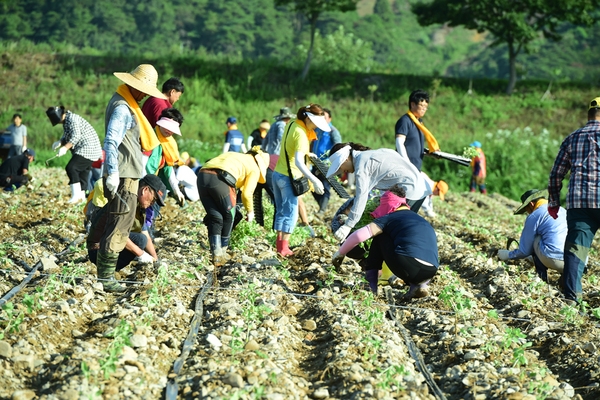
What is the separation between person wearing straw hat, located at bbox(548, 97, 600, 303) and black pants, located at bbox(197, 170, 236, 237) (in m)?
3.15

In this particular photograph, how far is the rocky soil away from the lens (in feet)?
14.4

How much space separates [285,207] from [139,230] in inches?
60.9

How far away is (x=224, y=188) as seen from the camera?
25.5ft

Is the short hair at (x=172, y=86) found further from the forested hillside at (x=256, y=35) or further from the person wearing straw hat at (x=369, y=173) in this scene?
the forested hillside at (x=256, y=35)

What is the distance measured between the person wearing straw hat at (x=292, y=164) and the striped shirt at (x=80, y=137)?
10.8ft

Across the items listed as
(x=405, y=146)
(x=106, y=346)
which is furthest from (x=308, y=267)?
(x=106, y=346)

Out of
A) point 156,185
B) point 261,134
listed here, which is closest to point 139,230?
point 156,185

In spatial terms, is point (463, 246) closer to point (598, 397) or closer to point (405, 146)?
point (405, 146)

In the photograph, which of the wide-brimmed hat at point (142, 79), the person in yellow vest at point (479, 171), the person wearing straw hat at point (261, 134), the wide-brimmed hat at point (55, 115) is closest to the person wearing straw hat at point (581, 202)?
the wide-brimmed hat at point (142, 79)

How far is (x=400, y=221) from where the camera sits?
644 centimetres

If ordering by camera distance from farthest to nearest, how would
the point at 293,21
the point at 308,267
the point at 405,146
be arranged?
A: the point at 293,21
the point at 405,146
the point at 308,267

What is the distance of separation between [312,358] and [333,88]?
26426mm

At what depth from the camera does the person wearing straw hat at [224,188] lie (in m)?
7.74

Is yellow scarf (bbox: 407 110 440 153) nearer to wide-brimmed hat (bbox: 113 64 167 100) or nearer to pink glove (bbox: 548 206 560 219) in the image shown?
pink glove (bbox: 548 206 560 219)
